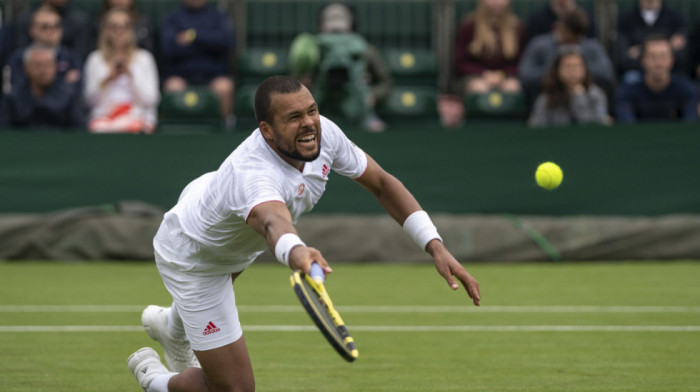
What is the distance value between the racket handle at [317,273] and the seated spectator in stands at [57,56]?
857 cm

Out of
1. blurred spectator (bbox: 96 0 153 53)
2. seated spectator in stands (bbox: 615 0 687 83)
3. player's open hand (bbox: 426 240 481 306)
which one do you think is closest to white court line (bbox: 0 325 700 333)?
player's open hand (bbox: 426 240 481 306)

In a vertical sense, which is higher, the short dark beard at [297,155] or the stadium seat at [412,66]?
the short dark beard at [297,155]

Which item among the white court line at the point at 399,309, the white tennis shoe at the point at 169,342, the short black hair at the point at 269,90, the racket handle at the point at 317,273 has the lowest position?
the white court line at the point at 399,309

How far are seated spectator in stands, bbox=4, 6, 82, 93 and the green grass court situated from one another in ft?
7.10

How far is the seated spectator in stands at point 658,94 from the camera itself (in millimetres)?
11666

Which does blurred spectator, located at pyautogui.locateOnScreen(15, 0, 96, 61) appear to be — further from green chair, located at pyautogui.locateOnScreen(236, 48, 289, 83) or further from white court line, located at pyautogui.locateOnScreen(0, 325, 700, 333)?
white court line, located at pyautogui.locateOnScreen(0, 325, 700, 333)

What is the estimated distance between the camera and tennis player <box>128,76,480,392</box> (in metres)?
4.40

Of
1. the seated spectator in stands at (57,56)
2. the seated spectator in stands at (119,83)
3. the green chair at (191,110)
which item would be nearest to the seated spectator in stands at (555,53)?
the green chair at (191,110)

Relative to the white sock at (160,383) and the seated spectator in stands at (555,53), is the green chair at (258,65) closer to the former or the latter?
the seated spectator in stands at (555,53)

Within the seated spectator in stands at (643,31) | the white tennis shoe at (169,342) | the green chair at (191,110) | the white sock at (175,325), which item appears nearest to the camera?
the white sock at (175,325)

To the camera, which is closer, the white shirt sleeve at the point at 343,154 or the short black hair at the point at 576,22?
the white shirt sleeve at the point at 343,154

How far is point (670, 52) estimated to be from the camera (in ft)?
38.7

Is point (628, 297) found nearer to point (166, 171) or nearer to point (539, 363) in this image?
point (539, 363)

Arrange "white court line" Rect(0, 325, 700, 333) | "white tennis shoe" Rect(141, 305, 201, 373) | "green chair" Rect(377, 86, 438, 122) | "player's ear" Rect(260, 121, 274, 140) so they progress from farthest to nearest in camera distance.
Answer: "green chair" Rect(377, 86, 438, 122) → "white court line" Rect(0, 325, 700, 333) → "white tennis shoe" Rect(141, 305, 201, 373) → "player's ear" Rect(260, 121, 274, 140)
